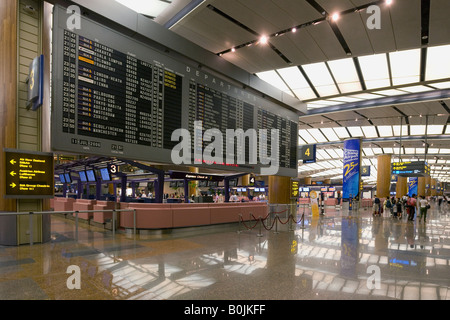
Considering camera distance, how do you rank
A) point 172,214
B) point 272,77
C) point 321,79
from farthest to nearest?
1. point 272,77
2. point 321,79
3. point 172,214

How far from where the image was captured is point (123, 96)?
6.53 metres

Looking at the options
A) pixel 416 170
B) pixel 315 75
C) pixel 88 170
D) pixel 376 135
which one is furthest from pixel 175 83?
pixel 376 135

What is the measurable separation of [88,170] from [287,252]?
40.9 ft

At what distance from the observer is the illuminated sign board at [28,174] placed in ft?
21.2

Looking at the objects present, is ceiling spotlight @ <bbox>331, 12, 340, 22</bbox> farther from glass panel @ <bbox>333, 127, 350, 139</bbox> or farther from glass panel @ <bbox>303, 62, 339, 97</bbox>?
glass panel @ <bbox>333, 127, 350, 139</bbox>

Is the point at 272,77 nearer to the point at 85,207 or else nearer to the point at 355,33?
the point at 355,33

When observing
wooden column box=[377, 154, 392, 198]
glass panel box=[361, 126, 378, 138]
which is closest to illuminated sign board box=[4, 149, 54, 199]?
glass panel box=[361, 126, 378, 138]

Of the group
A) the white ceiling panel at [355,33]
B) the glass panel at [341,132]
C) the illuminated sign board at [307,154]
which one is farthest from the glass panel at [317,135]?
the white ceiling panel at [355,33]

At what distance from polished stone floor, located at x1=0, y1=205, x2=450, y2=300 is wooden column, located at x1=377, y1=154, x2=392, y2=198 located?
22969mm

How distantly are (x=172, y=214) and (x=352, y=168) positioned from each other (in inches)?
764

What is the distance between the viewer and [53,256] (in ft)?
19.9

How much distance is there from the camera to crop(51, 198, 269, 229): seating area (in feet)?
30.2

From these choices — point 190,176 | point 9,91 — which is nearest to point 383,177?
point 190,176

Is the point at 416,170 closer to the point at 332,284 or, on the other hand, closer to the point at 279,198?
the point at 279,198
